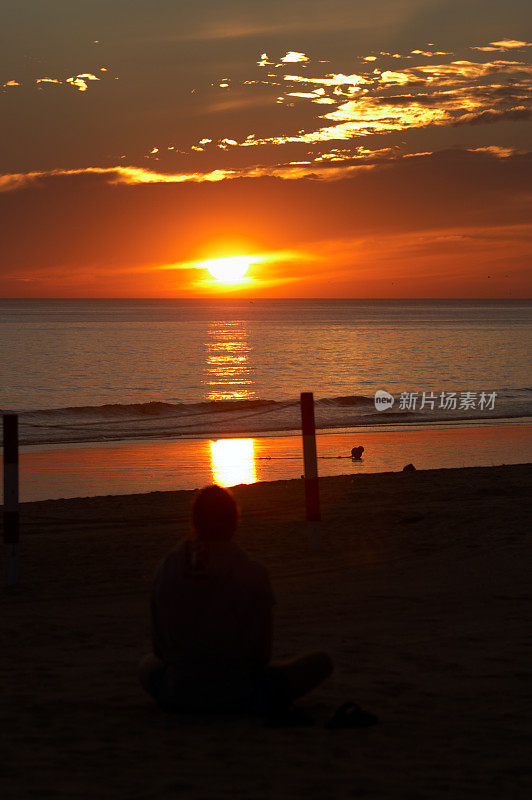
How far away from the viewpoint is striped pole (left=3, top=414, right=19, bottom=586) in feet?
25.1

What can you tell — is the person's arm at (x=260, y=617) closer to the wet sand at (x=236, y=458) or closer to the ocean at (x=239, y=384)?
the ocean at (x=239, y=384)

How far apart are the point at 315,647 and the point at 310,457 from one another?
2.96 m

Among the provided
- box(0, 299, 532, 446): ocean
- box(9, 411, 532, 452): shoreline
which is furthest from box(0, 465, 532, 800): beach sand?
box(9, 411, 532, 452): shoreline

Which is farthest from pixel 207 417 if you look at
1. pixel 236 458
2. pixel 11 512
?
pixel 11 512

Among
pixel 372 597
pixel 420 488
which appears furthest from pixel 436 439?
pixel 372 597

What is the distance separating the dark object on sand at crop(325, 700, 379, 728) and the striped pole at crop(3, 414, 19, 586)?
13.3 ft

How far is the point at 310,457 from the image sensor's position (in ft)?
28.3

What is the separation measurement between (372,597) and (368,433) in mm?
17033

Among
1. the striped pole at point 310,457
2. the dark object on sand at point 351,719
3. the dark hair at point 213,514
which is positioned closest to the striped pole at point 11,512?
the striped pole at point 310,457

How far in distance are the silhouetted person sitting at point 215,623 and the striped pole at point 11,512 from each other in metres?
3.43

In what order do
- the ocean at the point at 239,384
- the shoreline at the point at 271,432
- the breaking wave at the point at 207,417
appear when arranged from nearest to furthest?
the shoreline at the point at 271,432, the breaking wave at the point at 207,417, the ocean at the point at 239,384

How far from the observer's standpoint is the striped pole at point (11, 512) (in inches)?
301

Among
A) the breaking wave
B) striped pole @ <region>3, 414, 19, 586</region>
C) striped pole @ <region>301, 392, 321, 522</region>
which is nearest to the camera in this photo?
striped pole @ <region>3, 414, 19, 586</region>

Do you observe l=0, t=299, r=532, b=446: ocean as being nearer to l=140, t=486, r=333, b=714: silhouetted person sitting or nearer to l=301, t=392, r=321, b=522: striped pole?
l=301, t=392, r=321, b=522: striped pole
